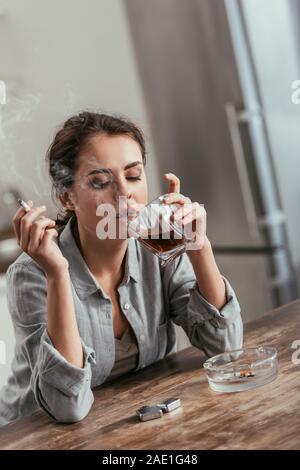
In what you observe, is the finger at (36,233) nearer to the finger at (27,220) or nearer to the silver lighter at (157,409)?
the finger at (27,220)

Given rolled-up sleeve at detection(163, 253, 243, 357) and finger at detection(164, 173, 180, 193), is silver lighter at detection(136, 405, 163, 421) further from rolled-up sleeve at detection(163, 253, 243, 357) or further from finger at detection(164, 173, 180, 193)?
finger at detection(164, 173, 180, 193)

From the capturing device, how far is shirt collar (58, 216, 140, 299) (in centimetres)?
161

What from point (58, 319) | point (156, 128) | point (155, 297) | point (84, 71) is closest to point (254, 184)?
point (156, 128)

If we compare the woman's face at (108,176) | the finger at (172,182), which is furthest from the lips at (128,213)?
the finger at (172,182)

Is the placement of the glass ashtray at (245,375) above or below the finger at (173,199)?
below

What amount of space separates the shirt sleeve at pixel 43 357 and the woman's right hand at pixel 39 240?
0.38 ft

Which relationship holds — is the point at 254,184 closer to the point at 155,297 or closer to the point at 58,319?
the point at 155,297

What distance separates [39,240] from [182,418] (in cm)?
42

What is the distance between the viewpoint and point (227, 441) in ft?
3.59

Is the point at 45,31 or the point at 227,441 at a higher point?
the point at 45,31

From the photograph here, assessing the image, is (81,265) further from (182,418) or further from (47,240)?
(182,418)

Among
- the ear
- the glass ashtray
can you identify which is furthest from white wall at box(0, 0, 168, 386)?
the glass ashtray

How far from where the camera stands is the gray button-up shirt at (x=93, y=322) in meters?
1.40
